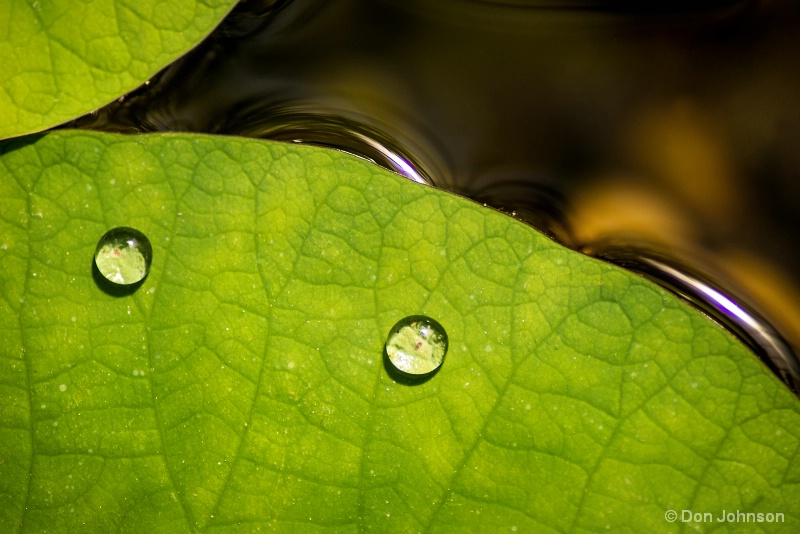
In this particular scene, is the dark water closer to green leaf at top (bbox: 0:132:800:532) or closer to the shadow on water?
green leaf at top (bbox: 0:132:800:532)

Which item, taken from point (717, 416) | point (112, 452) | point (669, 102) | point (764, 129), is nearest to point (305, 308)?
point (112, 452)

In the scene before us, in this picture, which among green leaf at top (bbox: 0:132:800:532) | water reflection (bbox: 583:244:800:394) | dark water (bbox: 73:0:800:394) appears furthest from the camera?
dark water (bbox: 73:0:800:394)

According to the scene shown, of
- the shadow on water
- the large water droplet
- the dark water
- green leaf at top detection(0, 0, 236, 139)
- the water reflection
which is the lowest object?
the shadow on water

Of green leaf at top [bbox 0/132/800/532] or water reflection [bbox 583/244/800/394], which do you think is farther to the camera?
water reflection [bbox 583/244/800/394]

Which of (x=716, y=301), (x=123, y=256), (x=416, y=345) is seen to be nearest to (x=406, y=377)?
(x=416, y=345)

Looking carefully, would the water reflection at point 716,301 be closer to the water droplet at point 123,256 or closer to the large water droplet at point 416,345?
the large water droplet at point 416,345

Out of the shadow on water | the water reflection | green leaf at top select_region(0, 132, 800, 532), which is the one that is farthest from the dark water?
the shadow on water

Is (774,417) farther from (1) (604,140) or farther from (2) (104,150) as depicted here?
(2) (104,150)

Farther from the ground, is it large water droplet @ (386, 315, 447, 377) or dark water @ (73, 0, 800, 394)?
dark water @ (73, 0, 800, 394)
